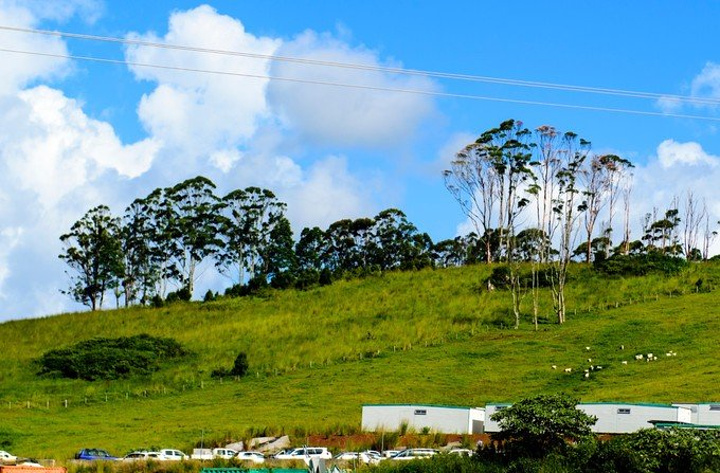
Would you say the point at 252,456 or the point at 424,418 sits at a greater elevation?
the point at 424,418

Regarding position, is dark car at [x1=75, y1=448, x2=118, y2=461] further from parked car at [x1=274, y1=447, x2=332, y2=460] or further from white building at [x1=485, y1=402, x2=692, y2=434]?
white building at [x1=485, y1=402, x2=692, y2=434]

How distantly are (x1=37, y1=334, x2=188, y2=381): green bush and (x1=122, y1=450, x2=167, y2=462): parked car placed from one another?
32840 mm

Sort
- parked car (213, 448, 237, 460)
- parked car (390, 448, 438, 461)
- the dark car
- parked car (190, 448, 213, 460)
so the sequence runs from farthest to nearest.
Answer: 1. the dark car
2. parked car (213, 448, 237, 460)
3. parked car (190, 448, 213, 460)
4. parked car (390, 448, 438, 461)

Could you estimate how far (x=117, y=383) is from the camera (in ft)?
266

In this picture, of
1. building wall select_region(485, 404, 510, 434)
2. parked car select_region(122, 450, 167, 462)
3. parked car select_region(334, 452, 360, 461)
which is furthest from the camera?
building wall select_region(485, 404, 510, 434)

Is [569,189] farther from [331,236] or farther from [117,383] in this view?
[331,236]

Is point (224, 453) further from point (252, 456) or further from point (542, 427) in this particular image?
point (542, 427)

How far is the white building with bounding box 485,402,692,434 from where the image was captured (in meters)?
51.6

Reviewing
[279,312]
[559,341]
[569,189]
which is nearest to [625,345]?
[559,341]

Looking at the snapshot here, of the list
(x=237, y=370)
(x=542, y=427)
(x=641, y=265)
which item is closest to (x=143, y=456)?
(x=542, y=427)

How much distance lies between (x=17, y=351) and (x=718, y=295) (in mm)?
57598

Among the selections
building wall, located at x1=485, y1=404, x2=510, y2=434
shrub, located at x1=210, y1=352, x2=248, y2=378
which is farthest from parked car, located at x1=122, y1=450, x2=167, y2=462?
shrub, located at x1=210, y1=352, x2=248, y2=378

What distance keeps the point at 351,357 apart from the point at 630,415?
1348 inches

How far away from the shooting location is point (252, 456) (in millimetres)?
50031
